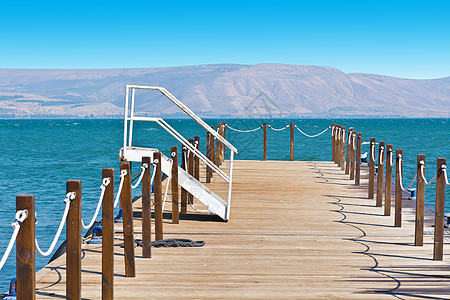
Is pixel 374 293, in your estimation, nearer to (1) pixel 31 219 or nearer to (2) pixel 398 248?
(2) pixel 398 248

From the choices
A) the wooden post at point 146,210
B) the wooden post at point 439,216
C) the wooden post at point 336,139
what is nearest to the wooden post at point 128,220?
the wooden post at point 146,210

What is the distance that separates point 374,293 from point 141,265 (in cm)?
286

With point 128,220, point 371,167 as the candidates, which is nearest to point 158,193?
point 128,220

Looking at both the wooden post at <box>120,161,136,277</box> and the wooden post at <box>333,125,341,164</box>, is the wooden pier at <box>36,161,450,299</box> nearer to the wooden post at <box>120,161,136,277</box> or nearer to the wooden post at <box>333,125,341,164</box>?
the wooden post at <box>120,161,136,277</box>

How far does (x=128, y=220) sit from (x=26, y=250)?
2.17 meters

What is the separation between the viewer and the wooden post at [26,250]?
4.21 metres

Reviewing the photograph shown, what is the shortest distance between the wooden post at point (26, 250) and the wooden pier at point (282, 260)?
168 cm

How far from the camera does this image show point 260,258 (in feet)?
24.8

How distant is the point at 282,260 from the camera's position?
746 cm

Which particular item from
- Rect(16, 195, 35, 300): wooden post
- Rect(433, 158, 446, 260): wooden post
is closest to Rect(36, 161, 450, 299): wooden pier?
Rect(433, 158, 446, 260): wooden post

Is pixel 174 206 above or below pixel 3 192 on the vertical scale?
above

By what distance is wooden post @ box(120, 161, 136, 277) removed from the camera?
627 cm

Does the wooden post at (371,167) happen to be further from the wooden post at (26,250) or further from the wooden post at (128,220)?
the wooden post at (26,250)

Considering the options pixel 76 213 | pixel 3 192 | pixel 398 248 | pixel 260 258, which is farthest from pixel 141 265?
pixel 3 192
